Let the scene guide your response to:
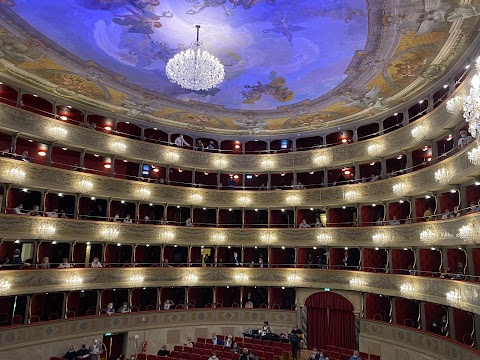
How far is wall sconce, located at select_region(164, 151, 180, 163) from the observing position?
2688 cm

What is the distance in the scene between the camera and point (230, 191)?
91.8 ft

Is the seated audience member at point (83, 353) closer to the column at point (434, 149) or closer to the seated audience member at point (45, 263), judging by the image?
the seated audience member at point (45, 263)

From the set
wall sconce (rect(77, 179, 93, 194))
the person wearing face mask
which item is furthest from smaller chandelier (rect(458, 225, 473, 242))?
wall sconce (rect(77, 179, 93, 194))

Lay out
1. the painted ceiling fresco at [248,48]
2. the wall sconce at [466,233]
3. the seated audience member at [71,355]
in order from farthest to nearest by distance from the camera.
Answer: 1. the seated audience member at [71,355]
2. the wall sconce at [466,233]
3. the painted ceiling fresco at [248,48]

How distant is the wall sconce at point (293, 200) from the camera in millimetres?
27094

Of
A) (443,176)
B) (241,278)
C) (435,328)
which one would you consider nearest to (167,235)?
(241,278)

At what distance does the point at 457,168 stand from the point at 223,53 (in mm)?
11162

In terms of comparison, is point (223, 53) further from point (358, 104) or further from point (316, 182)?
point (316, 182)

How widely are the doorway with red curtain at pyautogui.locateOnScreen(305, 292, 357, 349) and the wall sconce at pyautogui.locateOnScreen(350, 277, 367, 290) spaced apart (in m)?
1.52

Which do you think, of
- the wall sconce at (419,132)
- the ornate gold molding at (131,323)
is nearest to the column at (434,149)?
the wall sconce at (419,132)

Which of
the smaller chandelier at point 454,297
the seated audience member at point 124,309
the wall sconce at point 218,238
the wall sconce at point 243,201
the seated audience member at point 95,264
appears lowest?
the seated audience member at point 124,309

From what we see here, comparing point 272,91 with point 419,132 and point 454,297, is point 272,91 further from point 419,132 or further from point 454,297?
point 454,297

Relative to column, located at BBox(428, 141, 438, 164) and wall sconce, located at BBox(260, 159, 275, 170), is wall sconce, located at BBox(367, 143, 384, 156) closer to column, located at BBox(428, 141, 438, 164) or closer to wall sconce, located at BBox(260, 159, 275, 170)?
column, located at BBox(428, 141, 438, 164)

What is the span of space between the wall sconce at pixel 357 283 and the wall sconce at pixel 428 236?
4985 millimetres
